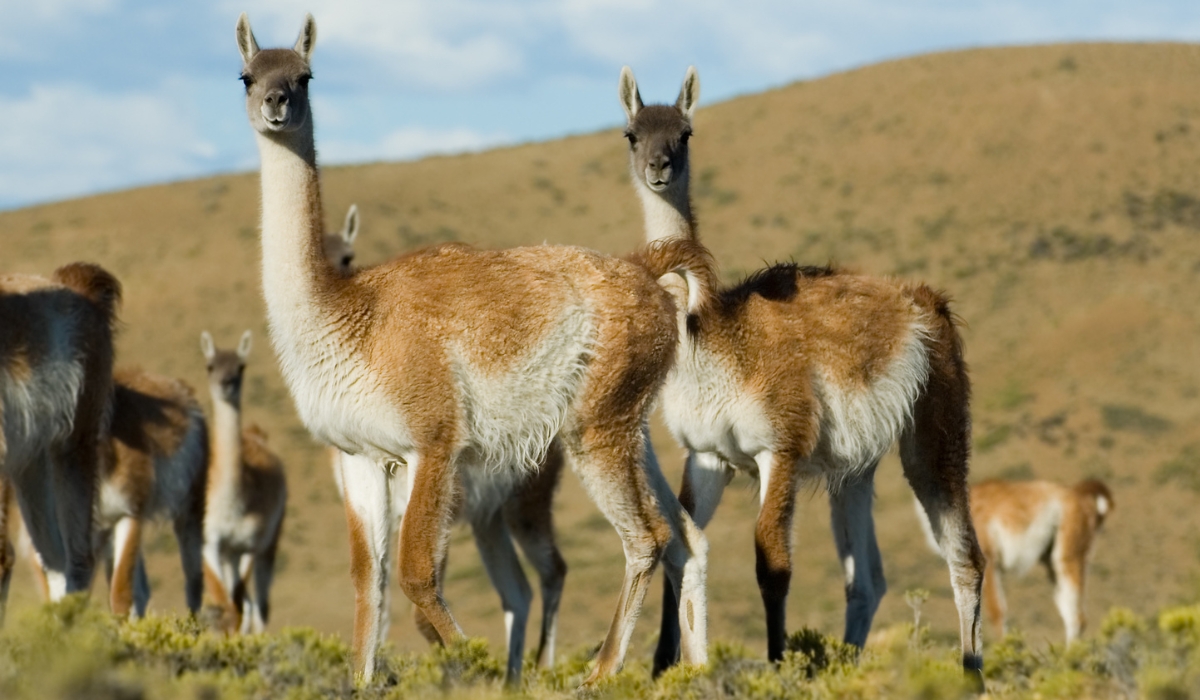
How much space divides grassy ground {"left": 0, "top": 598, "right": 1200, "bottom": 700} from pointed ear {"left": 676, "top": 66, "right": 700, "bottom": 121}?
360 cm

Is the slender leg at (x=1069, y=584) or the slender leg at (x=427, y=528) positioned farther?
the slender leg at (x=1069, y=584)

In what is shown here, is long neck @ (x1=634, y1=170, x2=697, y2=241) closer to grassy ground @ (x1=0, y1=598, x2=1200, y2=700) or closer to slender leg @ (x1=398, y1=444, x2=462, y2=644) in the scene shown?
slender leg @ (x1=398, y1=444, x2=462, y2=644)

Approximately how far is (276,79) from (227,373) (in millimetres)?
6980

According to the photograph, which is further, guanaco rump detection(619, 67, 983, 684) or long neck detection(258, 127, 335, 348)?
guanaco rump detection(619, 67, 983, 684)

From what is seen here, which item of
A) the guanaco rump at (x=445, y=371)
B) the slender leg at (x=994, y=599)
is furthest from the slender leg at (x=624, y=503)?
the slender leg at (x=994, y=599)

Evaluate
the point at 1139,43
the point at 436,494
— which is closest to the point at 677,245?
the point at 436,494

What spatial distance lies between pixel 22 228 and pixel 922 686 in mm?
44311

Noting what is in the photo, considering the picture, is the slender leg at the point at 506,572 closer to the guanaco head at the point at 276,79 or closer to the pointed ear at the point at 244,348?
the guanaco head at the point at 276,79

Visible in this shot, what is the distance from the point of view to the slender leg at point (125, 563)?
34.9 ft

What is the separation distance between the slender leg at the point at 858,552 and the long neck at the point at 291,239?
355 cm

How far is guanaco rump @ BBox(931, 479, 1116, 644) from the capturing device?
1482 cm

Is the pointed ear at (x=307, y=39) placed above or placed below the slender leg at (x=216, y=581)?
above

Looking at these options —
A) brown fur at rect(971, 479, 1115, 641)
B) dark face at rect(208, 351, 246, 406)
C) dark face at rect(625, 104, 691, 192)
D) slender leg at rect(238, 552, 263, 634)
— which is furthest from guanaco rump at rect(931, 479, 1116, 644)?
dark face at rect(625, 104, 691, 192)

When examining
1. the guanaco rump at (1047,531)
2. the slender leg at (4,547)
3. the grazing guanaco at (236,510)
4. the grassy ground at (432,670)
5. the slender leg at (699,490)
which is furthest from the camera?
the guanaco rump at (1047,531)
